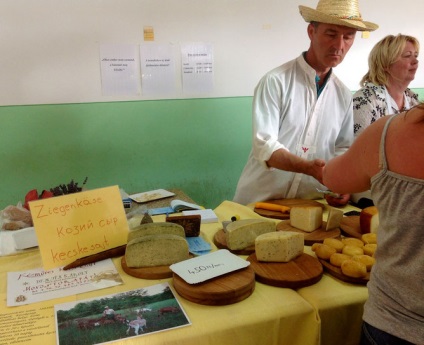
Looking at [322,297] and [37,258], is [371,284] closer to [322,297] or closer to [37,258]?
[322,297]

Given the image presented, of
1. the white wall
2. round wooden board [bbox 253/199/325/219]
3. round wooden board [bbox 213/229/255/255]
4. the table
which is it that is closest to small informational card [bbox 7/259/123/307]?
the table

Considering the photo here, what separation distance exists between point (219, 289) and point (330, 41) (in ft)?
4.25

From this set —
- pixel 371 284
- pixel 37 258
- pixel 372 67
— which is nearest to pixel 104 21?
pixel 372 67

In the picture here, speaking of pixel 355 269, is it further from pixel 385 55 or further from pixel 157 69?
pixel 157 69

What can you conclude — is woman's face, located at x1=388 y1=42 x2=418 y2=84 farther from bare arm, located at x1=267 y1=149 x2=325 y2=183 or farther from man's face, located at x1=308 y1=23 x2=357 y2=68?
bare arm, located at x1=267 y1=149 x2=325 y2=183

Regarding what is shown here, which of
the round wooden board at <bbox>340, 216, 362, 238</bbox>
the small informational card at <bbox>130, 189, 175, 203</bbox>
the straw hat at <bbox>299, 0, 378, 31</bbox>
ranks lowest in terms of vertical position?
the small informational card at <bbox>130, 189, 175, 203</bbox>

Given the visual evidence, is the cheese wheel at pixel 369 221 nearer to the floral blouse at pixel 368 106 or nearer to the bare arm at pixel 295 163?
the bare arm at pixel 295 163

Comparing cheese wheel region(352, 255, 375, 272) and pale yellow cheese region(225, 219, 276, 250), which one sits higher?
pale yellow cheese region(225, 219, 276, 250)

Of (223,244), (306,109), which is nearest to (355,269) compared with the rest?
(223,244)

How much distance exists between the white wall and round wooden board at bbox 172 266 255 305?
193 centimetres

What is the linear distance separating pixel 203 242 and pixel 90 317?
44 cm

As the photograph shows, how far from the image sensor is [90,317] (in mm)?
840

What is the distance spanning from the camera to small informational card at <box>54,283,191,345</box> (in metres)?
0.78

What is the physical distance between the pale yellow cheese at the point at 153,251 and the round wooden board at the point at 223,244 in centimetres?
17
